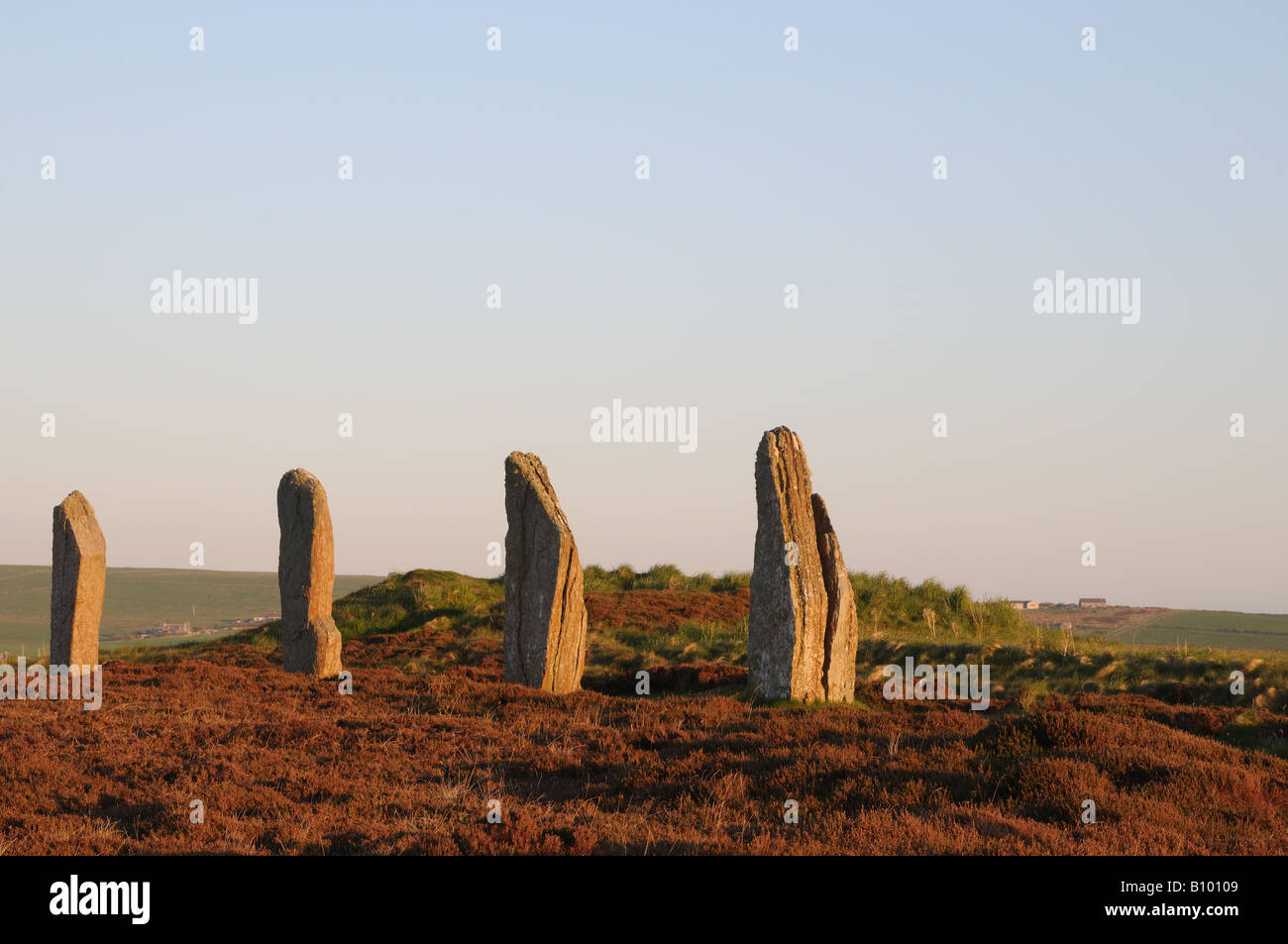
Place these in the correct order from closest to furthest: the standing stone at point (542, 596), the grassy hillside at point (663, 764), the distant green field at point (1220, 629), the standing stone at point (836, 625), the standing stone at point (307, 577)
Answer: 1. the grassy hillside at point (663, 764)
2. the standing stone at point (836, 625)
3. the standing stone at point (542, 596)
4. the standing stone at point (307, 577)
5. the distant green field at point (1220, 629)

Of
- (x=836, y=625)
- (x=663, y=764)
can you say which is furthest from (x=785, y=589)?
(x=663, y=764)

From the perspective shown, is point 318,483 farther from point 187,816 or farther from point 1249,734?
point 1249,734

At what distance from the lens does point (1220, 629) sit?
4791cm

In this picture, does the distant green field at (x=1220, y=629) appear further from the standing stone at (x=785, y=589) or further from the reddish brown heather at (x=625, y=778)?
the reddish brown heather at (x=625, y=778)

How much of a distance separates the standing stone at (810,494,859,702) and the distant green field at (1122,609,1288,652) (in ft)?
42.9

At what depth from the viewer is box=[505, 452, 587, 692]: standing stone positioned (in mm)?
22203

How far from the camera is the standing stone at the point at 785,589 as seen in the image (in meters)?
20.1

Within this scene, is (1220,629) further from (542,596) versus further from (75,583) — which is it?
(75,583)

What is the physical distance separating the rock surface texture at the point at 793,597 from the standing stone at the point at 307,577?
9.73 metres

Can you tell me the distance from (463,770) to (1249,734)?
11.9 meters

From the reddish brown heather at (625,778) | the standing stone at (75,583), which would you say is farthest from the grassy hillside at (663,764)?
the standing stone at (75,583)

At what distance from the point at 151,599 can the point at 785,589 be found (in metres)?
67.2

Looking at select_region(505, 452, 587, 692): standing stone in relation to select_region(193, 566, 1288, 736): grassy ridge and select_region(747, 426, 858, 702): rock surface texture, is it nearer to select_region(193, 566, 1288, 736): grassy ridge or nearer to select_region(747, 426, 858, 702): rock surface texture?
select_region(193, 566, 1288, 736): grassy ridge

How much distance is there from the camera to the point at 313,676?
24.5 m
